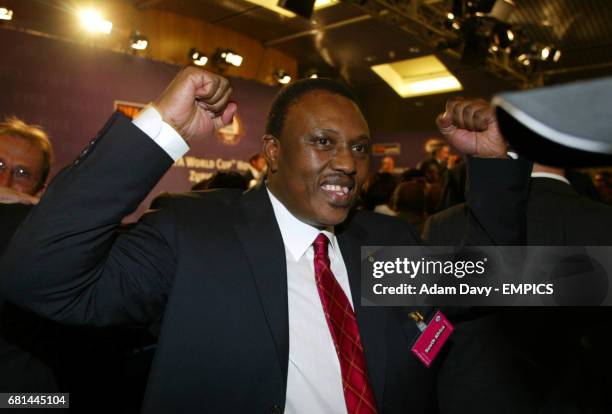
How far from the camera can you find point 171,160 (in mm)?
1153

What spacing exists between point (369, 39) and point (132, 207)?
8.96m

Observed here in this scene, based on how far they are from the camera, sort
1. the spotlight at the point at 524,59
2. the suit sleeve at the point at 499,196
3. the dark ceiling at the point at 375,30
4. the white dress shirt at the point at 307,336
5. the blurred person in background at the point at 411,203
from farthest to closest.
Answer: the spotlight at the point at 524,59 < the dark ceiling at the point at 375,30 < the blurred person in background at the point at 411,203 < the suit sleeve at the point at 499,196 < the white dress shirt at the point at 307,336

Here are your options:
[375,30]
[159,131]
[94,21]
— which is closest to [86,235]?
[159,131]

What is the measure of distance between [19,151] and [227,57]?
22.4 ft

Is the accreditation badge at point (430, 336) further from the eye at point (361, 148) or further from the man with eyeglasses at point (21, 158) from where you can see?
the man with eyeglasses at point (21, 158)

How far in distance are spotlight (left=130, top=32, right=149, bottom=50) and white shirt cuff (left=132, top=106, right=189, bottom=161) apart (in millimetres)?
7126

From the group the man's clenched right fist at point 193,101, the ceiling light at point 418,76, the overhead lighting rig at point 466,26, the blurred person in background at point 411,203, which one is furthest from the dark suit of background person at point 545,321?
the ceiling light at point 418,76

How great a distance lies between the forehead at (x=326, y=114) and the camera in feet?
5.24

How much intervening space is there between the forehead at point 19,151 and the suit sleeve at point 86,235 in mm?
1361

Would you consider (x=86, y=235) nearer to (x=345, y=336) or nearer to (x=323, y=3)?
(x=345, y=336)

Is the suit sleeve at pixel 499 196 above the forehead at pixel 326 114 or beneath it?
beneath

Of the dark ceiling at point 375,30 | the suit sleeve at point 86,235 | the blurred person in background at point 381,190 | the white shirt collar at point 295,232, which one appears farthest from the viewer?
the dark ceiling at point 375,30

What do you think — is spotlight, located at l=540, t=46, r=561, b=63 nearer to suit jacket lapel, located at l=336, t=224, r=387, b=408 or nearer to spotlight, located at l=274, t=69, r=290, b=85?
spotlight, located at l=274, t=69, r=290, b=85

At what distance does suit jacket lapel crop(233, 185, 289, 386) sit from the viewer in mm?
1317
